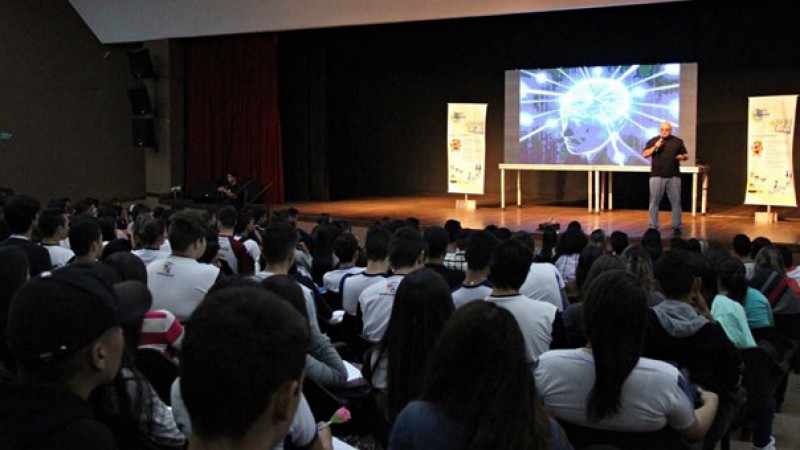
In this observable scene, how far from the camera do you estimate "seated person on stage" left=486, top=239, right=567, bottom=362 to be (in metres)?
2.89

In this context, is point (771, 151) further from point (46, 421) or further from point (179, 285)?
point (46, 421)

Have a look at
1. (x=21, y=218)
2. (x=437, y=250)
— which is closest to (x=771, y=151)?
(x=437, y=250)

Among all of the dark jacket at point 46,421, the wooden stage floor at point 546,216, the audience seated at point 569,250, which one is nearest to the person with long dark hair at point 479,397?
the dark jacket at point 46,421

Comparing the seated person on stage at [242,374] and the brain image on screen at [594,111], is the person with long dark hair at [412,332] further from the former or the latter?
the brain image on screen at [594,111]

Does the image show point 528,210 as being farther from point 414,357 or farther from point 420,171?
point 414,357

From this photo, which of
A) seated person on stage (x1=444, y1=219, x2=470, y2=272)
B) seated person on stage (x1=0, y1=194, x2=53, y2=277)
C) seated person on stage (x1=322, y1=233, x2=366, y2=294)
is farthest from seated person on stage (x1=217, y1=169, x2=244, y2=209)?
seated person on stage (x1=322, y1=233, x2=366, y2=294)

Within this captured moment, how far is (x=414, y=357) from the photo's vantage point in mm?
2240

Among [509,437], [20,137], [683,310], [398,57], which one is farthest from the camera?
[398,57]

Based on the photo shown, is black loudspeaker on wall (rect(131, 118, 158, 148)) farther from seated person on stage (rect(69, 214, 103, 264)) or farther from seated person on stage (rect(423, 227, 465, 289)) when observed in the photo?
seated person on stage (rect(423, 227, 465, 289))

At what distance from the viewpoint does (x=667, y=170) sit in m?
9.12

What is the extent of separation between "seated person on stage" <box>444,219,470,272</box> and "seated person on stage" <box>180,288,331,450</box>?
3.55m

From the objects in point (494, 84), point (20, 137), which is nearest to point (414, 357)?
point (494, 84)

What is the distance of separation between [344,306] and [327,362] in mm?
A: 1227

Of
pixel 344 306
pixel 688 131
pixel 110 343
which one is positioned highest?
pixel 688 131
